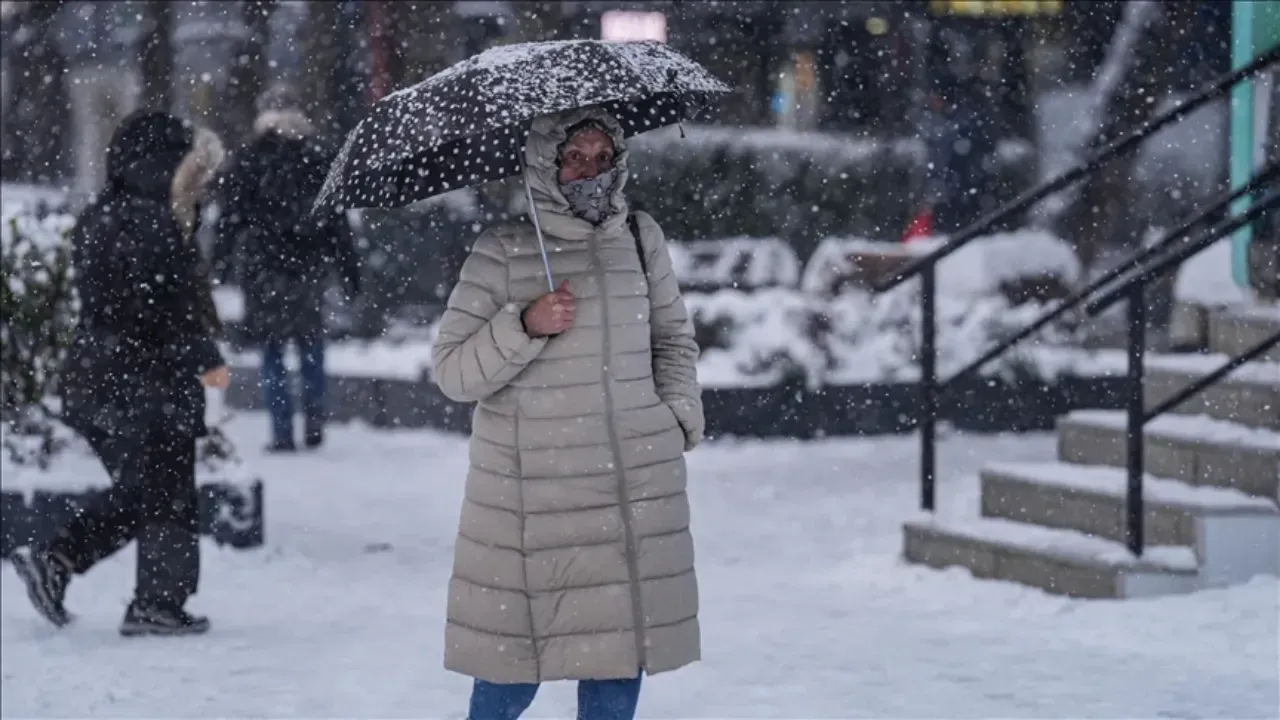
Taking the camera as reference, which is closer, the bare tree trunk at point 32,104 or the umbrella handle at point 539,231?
the umbrella handle at point 539,231

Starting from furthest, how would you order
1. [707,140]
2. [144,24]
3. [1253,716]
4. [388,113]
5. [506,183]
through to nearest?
[144,24] < [707,140] < [506,183] < [1253,716] < [388,113]

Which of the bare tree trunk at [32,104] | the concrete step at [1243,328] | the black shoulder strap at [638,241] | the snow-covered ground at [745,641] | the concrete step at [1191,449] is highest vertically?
the bare tree trunk at [32,104]

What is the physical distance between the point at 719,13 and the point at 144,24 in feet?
20.2

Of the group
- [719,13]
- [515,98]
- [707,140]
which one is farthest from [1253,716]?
[719,13]

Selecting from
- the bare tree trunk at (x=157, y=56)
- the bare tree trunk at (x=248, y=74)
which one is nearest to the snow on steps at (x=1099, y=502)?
the bare tree trunk at (x=157, y=56)

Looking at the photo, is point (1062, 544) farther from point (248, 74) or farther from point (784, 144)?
point (248, 74)

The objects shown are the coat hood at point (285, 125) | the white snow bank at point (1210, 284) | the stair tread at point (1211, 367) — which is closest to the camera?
the stair tread at point (1211, 367)

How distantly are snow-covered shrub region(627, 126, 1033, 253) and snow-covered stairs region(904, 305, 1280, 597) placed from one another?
6.39 m

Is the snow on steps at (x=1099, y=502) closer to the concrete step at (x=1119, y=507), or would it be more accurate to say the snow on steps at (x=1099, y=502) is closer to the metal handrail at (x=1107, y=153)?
the concrete step at (x=1119, y=507)

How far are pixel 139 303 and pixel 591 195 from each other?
9.67ft

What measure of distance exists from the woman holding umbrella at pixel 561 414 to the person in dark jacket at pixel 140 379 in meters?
2.57

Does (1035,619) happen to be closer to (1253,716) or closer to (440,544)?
(1253,716)

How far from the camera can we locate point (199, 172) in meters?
7.97

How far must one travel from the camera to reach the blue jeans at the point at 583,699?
14.6 feet
